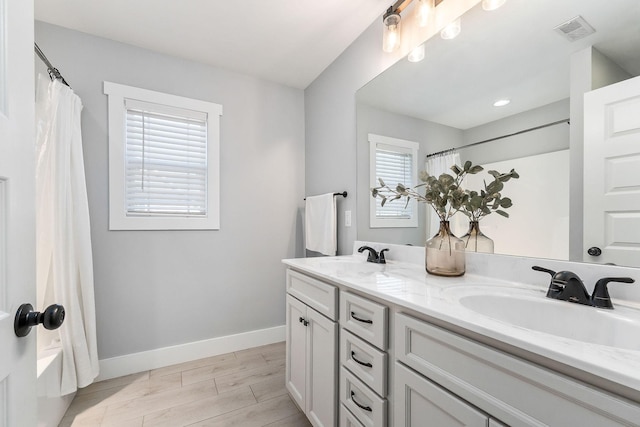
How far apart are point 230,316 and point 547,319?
2169 millimetres

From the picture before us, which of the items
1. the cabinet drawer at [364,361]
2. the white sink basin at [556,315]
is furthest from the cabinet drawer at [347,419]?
the white sink basin at [556,315]

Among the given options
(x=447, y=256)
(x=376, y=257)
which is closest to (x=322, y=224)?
(x=376, y=257)

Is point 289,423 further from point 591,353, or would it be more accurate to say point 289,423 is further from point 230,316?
point 591,353

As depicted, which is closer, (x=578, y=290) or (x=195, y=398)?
(x=578, y=290)

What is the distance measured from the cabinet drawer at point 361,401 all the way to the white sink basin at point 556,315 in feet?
1.48

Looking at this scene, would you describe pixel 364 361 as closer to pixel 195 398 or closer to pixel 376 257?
pixel 376 257

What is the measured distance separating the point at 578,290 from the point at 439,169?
0.78 metres

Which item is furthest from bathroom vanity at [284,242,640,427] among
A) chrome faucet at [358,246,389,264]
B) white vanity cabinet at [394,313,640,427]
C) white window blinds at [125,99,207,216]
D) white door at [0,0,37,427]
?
white window blinds at [125,99,207,216]

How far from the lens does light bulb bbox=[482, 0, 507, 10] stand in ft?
3.66

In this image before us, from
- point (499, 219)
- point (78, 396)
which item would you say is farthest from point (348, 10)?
point (78, 396)

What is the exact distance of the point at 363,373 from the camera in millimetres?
983

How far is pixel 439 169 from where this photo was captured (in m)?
1.39

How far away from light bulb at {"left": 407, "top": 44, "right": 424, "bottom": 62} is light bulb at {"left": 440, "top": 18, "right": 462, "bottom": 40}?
127 mm

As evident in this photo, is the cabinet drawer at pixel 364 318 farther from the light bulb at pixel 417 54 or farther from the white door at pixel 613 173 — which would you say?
the light bulb at pixel 417 54
